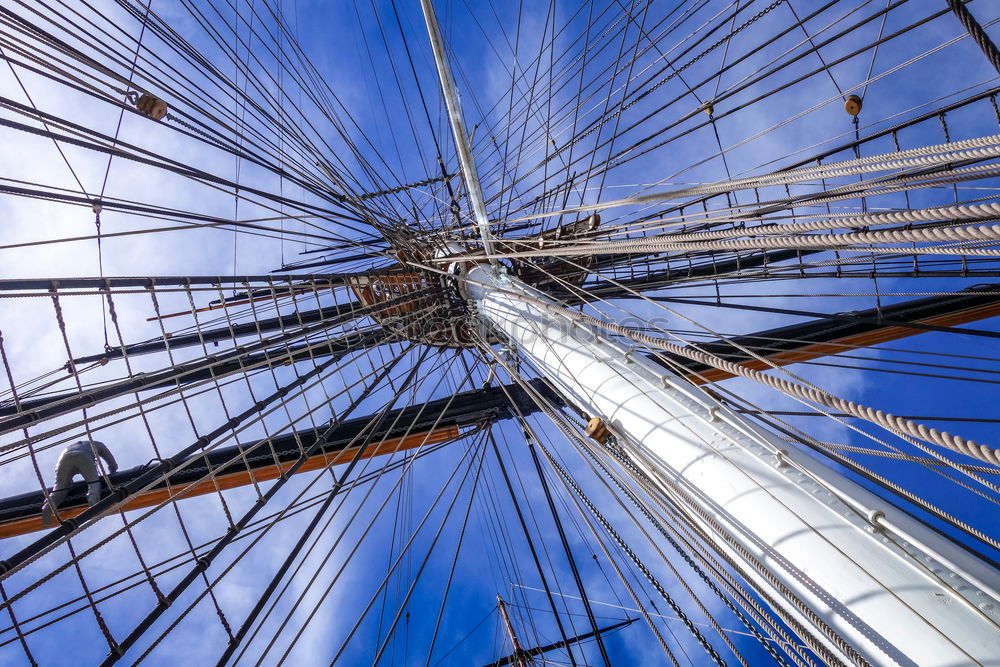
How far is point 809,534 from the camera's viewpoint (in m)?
1.59

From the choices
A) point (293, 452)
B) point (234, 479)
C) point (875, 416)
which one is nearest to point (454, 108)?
point (875, 416)

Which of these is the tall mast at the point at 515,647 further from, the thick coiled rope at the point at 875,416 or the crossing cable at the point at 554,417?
the thick coiled rope at the point at 875,416

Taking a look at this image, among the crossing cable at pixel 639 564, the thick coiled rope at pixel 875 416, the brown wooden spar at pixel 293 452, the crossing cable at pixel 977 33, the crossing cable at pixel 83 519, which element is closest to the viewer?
the thick coiled rope at pixel 875 416

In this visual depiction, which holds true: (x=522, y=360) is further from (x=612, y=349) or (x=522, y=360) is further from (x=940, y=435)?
(x=940, y=435)

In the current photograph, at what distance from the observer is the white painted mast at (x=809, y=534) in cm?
129

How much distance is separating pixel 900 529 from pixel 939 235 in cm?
81

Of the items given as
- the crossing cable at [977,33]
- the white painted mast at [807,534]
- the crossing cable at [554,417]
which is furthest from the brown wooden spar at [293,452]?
the crossing cable at [977,33]

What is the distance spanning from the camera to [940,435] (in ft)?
4.46

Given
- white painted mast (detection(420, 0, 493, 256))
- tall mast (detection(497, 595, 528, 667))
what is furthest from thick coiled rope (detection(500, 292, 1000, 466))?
tall mast (detection(497, 595, 528, 667))

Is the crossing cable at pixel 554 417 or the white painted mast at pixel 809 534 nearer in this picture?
the white painted mast at pixel 809 534

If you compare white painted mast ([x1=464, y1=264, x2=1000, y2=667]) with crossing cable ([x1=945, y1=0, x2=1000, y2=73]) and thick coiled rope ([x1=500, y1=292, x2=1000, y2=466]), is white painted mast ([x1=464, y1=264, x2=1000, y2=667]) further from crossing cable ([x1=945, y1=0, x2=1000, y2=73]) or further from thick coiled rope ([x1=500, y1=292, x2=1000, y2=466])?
crossing cable ([x1=945, y1=0, x2=1000, y2=73])

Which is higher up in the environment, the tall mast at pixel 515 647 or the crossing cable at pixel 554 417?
the crossing cable at pixel 554 417

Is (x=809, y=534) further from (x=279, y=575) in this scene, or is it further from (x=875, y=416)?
(x=279, y=575)

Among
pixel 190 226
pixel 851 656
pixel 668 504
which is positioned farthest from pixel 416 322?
pixel 851 656
